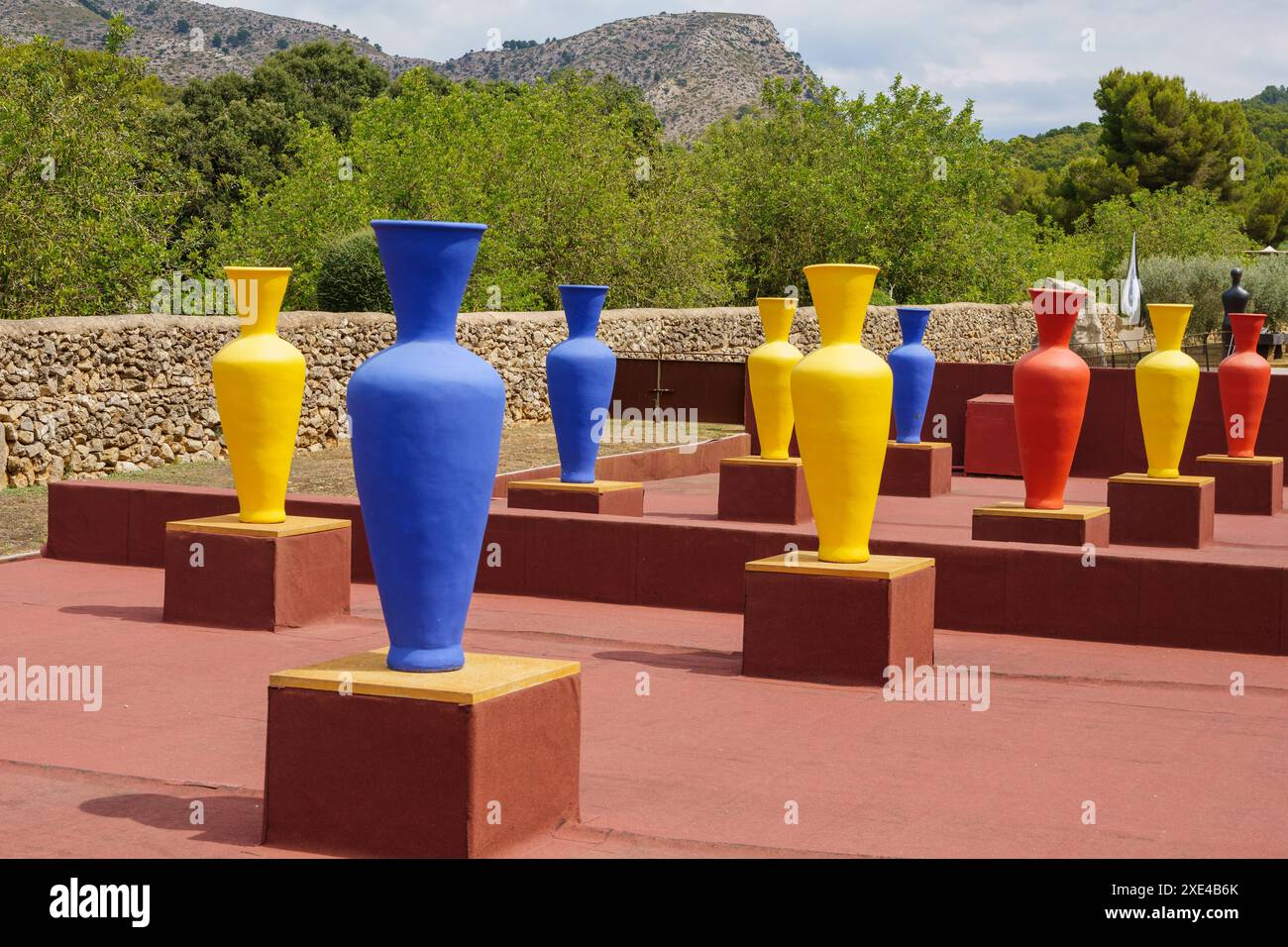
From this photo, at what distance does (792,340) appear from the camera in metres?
23.9

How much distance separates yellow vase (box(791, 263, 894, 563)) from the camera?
6910mm

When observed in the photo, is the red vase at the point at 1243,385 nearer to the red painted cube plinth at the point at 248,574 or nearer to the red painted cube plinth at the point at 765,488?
the red painted cube plinth at the point at 765,488

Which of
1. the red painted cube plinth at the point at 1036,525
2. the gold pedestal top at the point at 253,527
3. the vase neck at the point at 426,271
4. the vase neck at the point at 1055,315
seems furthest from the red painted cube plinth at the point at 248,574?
the vase neck at the point at 1055,315

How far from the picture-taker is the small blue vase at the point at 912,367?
1500cm

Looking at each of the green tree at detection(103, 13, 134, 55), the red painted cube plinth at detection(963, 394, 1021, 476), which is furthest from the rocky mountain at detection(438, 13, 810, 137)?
the red painted cube plinth at detection(963, 394, 1021, 476)

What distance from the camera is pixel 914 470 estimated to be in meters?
15.6

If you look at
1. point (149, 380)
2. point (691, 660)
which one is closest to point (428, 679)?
point (691, 660)

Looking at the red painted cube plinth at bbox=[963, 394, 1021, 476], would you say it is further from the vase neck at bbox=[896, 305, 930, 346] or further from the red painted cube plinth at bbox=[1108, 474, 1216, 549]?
the red painted cube plinth at bbox=[1108, 474, 1216, 549]

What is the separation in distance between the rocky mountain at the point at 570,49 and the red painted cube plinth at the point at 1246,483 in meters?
77.4

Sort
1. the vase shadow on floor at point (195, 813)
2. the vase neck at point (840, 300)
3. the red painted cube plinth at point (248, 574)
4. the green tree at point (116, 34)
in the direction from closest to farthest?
1. the vase shadow on floor at point (195, 813)
2. the vase neck at point (840, 300)
3. the red painted cube plinth at point (248, 574)
4. the green tree at point (116, 34)

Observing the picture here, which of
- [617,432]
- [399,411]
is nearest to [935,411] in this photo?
[617,432]

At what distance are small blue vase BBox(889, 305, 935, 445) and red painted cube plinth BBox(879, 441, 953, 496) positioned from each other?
179mm

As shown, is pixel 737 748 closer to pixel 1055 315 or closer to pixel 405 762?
pixel 405 762
